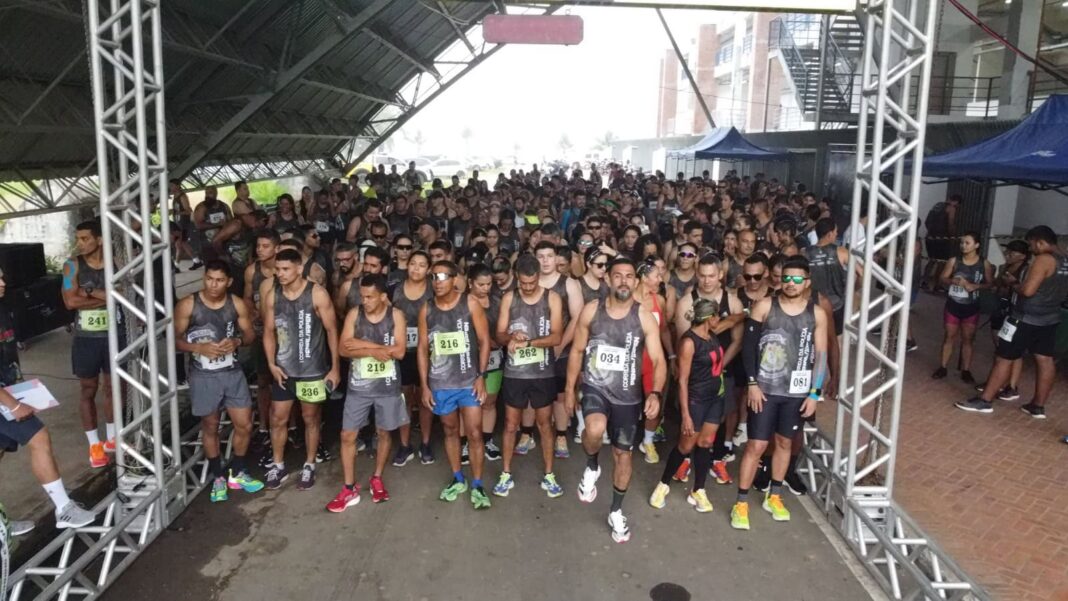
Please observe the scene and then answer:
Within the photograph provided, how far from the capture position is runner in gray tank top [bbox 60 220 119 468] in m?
5.79

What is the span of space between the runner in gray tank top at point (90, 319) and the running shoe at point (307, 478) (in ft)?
4.85

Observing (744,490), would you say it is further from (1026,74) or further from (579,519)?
(1026,74)

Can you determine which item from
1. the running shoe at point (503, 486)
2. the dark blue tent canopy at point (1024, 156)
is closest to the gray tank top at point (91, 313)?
the running shoe at point (503, 486)

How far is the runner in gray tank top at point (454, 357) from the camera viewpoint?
5.46 m

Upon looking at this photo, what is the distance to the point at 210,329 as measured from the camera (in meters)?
5.55

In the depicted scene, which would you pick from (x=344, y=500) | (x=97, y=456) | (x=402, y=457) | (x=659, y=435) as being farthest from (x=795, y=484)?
(x=97, y=456)

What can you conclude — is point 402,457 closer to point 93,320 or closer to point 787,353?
point 93,320

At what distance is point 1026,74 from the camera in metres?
15.1

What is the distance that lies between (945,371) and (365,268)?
266 inches

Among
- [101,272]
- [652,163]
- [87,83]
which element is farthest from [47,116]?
[652,163]

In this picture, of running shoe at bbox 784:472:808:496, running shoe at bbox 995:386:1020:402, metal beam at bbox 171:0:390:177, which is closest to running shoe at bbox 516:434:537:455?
running shoe at bbox 784:472:808:496

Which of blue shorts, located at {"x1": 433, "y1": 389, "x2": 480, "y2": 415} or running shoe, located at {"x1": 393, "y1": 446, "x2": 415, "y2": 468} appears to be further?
running shoe, located at {"x1": 393, "y1": 446, "x2": 415, "y2": 468}

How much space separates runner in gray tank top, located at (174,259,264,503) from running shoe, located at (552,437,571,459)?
8.54ft

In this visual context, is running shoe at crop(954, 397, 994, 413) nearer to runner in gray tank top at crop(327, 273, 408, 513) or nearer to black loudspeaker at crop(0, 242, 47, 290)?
runner in gray tank top at crop(327, 273, 408, 513)
